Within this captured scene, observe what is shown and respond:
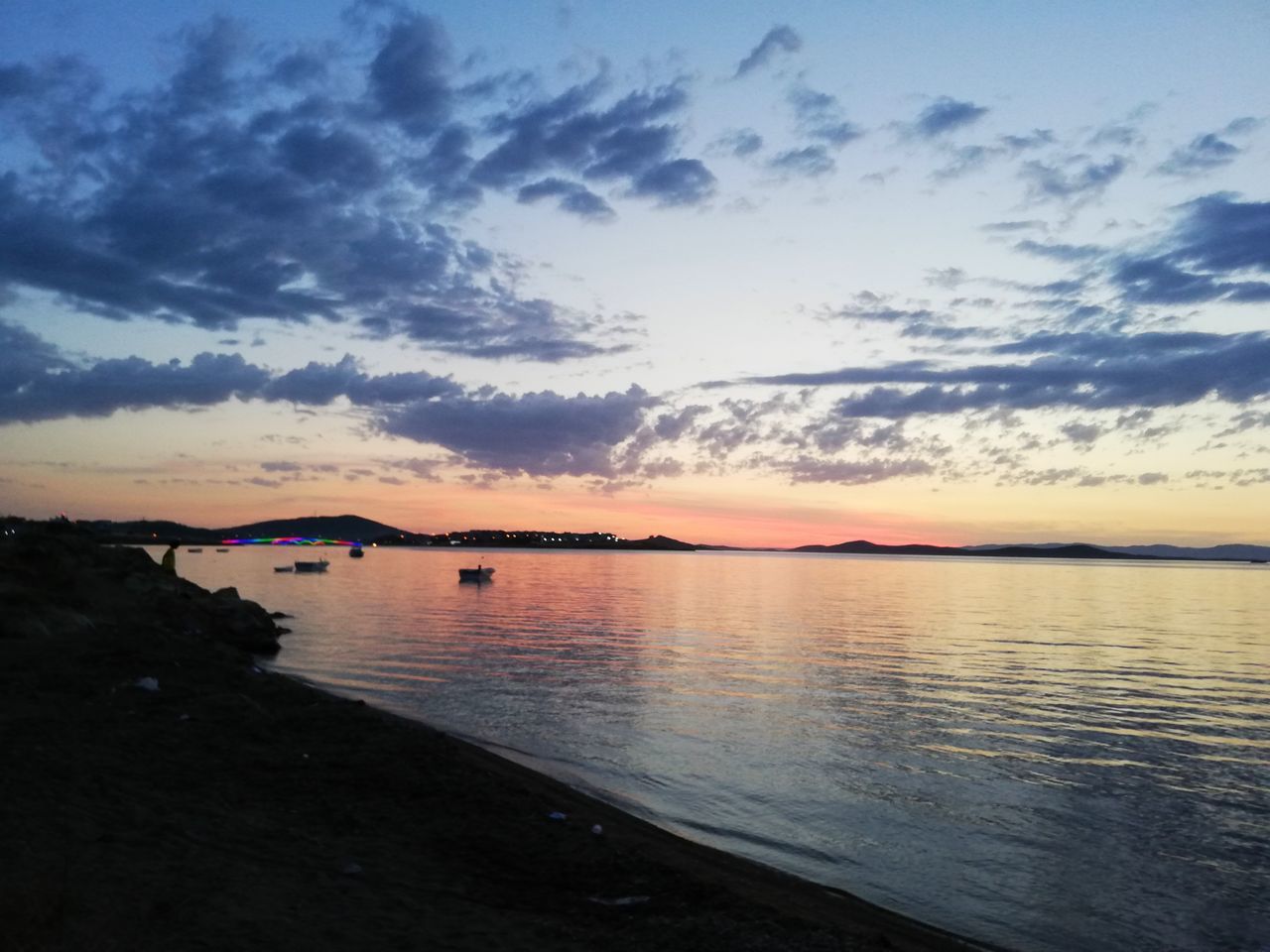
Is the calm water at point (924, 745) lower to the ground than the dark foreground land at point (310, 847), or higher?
lower

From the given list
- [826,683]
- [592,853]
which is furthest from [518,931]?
[826,683]

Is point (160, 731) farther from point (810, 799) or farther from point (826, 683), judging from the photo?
point (826, 683)

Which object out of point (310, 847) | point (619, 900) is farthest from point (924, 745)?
point (310, 847)

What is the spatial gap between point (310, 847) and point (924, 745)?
15520 mm

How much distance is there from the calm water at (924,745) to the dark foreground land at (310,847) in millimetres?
2114

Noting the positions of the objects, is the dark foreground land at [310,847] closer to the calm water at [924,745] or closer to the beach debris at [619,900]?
the beach debris at [619,900]

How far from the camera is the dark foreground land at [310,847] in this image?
7.09 m

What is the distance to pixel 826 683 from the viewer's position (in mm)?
29234

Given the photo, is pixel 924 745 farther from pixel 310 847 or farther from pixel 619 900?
pixel 310 847

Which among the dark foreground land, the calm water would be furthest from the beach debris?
the calm water

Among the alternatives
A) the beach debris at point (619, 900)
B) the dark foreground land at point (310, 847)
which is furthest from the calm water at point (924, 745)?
the beach debris at point (619, 900)

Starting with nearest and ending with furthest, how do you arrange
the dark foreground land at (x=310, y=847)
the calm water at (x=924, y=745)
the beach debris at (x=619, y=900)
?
the dark foreground land at (x=310, y=847) < the beach debris at (x=619, y=900) < the calm water at (x=924, y=745)

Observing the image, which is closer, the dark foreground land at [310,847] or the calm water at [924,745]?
the dark foreground land at [310,847]

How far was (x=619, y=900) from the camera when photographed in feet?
29.3
